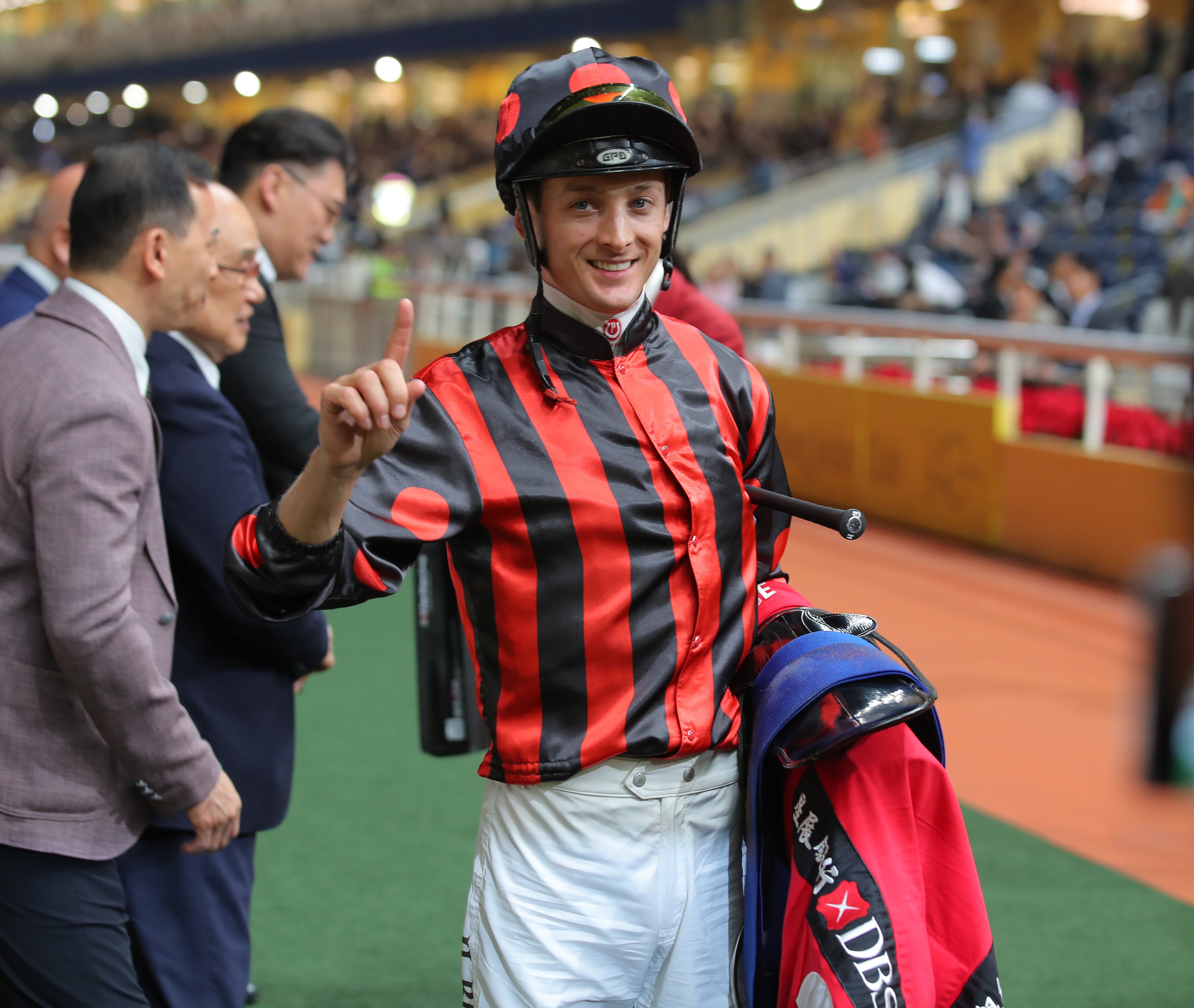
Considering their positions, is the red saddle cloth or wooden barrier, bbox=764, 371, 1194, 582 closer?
the red saddle cloth

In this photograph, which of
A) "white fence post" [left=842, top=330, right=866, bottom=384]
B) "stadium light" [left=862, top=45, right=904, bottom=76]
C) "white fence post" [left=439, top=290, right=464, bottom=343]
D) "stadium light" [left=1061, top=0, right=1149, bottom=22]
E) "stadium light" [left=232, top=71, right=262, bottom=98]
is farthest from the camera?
"stadium light" [left=232, top=71, right=262, bottom=98]

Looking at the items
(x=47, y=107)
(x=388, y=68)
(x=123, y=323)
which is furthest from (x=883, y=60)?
(x=47, y=107)

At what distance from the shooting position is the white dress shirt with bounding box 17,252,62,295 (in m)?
3.79

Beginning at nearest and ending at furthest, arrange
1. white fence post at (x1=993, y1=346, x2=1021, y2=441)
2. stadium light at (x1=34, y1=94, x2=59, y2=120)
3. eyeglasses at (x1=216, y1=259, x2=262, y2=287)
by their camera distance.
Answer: eyeglasses at (x1=216, y1=259, x2=262, y2=287) → white fence post at (x1=993, y1=346, x2=1021, y2=441) → stadium light at (x1=34, y1=94, x2=59, y2=120)

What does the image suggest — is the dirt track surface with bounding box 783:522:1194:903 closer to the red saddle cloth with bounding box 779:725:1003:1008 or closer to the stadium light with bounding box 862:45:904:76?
the red saddle cloth with bounding box 779:725:1003:1008

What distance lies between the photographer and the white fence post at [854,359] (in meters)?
9.28

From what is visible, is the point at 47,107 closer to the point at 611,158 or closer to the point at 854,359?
the point at 854,359

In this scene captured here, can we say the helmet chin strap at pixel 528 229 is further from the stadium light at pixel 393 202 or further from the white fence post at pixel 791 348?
the stadium light at pixel 393 202

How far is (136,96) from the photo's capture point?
44.8 meters

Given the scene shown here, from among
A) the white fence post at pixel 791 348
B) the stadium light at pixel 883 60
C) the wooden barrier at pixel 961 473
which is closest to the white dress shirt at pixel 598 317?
the wooden barrier at pixel 961 473

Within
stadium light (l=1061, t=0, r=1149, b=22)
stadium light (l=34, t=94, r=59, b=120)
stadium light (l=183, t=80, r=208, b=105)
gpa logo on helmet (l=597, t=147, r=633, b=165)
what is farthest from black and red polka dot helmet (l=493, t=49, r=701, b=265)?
stadium light (l=34, t=94, r=59, b=120)

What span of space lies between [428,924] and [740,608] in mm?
2118

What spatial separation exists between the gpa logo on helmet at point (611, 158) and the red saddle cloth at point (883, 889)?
75 cm

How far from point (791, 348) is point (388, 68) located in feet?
88.3
